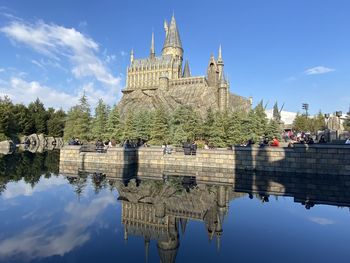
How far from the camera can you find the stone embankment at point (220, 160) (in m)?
21.6

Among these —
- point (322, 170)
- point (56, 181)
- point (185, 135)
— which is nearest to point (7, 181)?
point (56, 181)

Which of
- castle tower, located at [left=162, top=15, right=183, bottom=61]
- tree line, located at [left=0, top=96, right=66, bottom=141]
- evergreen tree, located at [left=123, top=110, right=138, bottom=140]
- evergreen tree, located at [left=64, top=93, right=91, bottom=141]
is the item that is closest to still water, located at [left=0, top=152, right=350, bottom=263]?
evergreen tree, located at [left=123, top=110, right=138, bottom=140]

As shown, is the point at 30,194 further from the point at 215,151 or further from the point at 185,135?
the point at 185,135

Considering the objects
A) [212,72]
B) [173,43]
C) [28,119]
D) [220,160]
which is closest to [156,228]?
[220,160]

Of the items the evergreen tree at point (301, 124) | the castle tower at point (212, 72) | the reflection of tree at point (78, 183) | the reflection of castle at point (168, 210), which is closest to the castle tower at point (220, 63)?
the castle tower at point (212, 72)

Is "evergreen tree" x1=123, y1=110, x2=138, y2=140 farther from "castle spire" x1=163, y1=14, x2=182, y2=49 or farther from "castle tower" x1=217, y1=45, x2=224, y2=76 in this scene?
"castle spire" x1=163, y1=14, x2=182, y2=49

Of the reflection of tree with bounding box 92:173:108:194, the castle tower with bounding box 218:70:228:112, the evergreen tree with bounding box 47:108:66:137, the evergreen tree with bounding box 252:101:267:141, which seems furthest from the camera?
the castle tower with bounding box 218:70:228:112

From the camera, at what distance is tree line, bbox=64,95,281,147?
48.7 metres

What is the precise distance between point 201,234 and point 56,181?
45.8ft

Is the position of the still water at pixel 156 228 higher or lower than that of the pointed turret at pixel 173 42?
lower

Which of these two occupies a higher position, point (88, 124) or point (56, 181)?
point (88, 124)

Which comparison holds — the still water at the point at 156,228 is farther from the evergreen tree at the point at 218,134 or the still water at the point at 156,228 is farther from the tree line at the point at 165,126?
the tree line at the point at 165,126

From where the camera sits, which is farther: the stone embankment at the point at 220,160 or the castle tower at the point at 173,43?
the castle tower at the point at 173,43

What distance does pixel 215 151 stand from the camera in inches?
1010
